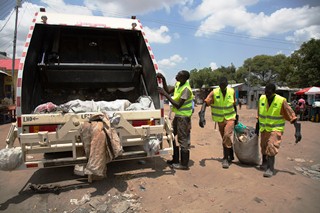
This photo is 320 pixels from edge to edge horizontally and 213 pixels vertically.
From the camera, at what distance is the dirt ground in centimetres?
261

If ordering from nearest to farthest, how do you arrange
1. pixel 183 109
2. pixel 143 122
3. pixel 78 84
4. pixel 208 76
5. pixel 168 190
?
1. pixel 168 190
2. pixel 143 122
3. pixel 183 109
4. pixel 78 84
5. pixel 208 76

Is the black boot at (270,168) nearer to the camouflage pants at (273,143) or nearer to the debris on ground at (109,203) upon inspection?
the camouflage pants at (273,143)

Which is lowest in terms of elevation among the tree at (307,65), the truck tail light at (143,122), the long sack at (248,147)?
the long sack at (248,147)

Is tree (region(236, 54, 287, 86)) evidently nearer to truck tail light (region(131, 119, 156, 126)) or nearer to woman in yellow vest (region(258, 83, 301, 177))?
woman in yellow vest (region(258, 83, 301, 177))

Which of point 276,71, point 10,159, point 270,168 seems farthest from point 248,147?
point 276,71

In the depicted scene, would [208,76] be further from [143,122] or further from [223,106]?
[143,122]

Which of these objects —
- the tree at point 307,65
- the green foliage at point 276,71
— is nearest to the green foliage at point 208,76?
the green foliage at point 276,71

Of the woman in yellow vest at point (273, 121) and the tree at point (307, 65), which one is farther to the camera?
the tree at point (307, 65)

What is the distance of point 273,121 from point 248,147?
596 mm

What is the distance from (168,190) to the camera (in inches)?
118

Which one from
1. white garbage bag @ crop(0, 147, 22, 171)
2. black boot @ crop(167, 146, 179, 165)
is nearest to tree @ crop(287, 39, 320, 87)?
black boot @ crop(167, 146, 179, 165)

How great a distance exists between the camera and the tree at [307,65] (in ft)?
64.0

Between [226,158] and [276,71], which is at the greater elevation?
[276,71]

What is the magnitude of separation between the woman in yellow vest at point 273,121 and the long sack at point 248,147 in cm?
23
